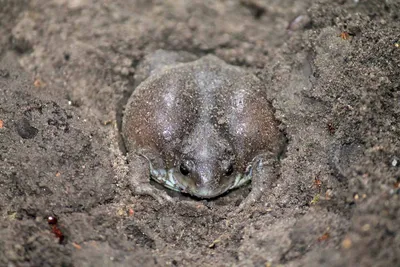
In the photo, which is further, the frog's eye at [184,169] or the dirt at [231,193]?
the frog's eye at [184,169]

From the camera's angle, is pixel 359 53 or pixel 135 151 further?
pixel 135 151

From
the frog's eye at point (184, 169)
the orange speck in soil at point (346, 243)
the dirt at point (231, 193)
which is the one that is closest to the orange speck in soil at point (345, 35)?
the dirt at point (231, 193)

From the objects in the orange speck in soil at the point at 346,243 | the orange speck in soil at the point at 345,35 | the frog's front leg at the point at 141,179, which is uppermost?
the orange speck in soil at the point at 345,35

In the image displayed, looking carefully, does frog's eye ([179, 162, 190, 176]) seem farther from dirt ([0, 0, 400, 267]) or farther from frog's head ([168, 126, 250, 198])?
dirt ([0, 0, 400, 267])

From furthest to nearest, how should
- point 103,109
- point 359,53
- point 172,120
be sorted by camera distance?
point 103,109 < point 172,120 < point 359,53

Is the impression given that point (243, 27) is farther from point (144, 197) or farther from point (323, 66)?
point (144, 197)

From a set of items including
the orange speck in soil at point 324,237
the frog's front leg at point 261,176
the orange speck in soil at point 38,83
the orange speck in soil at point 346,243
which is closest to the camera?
the orange speck in soil at point 346,243

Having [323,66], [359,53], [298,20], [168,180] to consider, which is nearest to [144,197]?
[168,180]

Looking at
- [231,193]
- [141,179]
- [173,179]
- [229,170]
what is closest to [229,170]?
[229,170]

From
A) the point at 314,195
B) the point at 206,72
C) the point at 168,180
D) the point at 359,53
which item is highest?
the point at 359,53

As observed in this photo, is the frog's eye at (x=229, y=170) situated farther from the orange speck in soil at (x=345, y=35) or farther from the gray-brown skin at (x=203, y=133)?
the orange speck in soil at (x=345, y=35)
